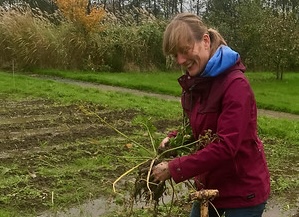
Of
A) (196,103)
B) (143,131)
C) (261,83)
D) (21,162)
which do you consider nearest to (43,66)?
(261,83)

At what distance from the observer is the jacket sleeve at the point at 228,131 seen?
95.7 inches

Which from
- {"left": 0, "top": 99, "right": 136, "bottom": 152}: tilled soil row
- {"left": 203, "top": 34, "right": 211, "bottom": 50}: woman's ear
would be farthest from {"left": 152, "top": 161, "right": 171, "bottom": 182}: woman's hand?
{"left": 0, "top": 99, "right": 136, "bottom": 152}: tilled soil row

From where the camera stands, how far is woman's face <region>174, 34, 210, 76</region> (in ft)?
8.22

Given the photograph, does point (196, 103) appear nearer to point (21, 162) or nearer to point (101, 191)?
point (101, 191)

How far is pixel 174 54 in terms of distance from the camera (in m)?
2.53

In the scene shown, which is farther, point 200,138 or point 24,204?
point 24,204

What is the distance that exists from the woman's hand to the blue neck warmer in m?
0.46

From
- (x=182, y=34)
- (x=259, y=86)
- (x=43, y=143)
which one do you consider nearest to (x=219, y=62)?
(x=182, y=34)

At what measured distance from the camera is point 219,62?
2496 mm

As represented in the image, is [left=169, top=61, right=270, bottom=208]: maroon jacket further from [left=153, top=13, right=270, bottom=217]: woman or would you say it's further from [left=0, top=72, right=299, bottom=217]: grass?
[left=0, top=72, right=299, bottom=217]: grass

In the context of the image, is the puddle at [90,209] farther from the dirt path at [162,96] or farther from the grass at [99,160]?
the dirt path at [162,96]

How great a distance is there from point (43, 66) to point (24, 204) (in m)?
13.3

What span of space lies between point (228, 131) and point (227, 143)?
0.17 feet

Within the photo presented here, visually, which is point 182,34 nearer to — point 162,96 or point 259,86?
point 162,96
